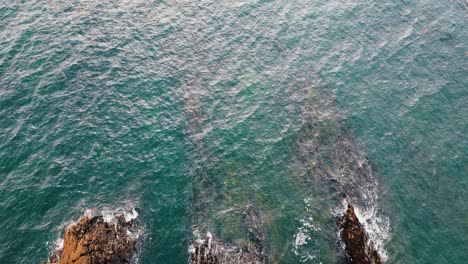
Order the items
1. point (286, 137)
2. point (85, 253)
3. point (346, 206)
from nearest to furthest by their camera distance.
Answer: point (85, 253) → point (346, 206) → point (286, 137)

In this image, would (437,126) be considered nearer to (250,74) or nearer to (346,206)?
(346,206)

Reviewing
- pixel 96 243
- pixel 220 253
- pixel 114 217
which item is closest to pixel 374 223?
pixel 220 253

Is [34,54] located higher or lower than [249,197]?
higher

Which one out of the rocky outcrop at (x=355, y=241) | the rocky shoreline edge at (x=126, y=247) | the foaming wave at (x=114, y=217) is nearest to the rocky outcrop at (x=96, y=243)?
the rocky shoreline edge at (x=126, y=247)

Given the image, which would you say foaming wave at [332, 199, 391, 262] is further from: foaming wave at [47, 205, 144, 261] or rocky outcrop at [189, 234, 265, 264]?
foaming wave at [47, 205, 144, 261]

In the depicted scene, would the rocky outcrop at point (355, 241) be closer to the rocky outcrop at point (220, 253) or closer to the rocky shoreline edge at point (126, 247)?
the rocky shoreline edge at point (126, 247)

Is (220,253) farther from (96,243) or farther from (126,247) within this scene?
(96,243)

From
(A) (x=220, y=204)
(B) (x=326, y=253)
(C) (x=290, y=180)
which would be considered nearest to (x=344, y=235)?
(B) (x=326, y=253)
